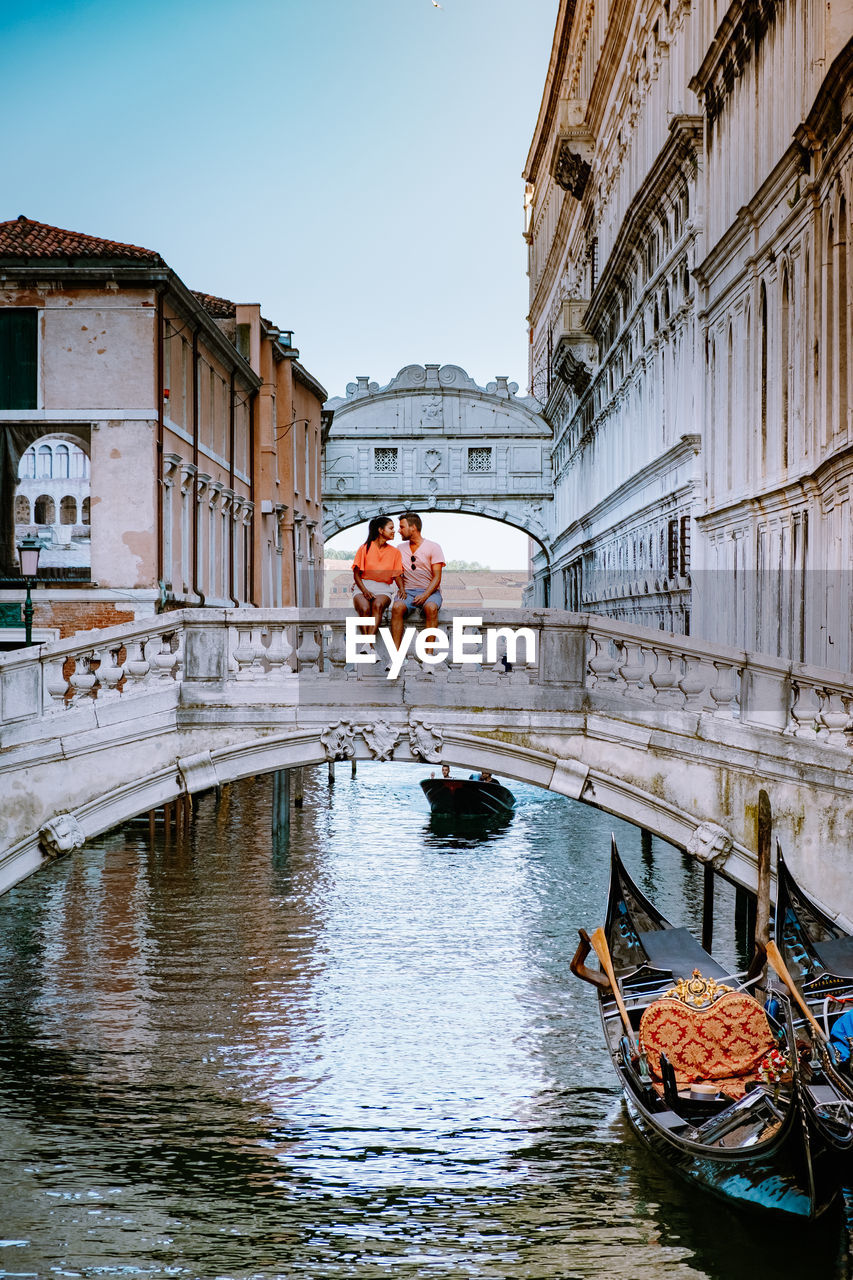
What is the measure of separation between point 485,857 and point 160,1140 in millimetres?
12770

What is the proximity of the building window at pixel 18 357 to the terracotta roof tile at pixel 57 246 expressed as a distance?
0.74m

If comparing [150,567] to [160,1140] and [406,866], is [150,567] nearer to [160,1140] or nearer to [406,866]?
[406,866]

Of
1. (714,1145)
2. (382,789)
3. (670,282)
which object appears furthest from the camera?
(382,789)

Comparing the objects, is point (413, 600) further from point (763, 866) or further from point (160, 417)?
point (160, 417)

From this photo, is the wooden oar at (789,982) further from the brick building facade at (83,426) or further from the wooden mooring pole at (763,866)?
the brick building facade at (83,426)

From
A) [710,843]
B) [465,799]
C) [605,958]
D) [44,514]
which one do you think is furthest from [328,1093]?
[465,799]

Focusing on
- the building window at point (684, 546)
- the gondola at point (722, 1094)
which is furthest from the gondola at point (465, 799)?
the gondola at point (722, 1094)

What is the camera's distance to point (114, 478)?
66.0ft

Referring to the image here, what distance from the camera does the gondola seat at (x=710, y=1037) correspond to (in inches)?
362

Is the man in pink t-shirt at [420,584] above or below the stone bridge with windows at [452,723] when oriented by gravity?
above

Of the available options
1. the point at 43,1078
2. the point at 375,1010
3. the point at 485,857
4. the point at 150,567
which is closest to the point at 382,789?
the point at 485,857

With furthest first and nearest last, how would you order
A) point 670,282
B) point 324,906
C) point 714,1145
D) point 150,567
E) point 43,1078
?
point 670,282
point 150,567
point 324,906
point 43,1078
point 714,1145

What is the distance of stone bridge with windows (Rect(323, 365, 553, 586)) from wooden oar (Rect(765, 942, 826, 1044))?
34536 millimetres

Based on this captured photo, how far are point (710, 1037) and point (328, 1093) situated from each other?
351cm
